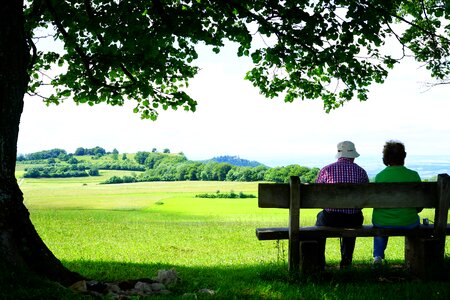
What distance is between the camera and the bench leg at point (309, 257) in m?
7.60

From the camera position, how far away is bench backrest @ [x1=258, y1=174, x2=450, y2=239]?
750 centimetres

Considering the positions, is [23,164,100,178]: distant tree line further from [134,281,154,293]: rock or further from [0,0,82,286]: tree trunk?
[134,281,154,293]: rock

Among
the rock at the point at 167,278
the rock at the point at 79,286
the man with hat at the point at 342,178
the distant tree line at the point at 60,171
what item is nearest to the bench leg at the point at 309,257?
the man with hat at the point at 342,178

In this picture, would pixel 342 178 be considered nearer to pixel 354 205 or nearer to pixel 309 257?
pixel 354 205

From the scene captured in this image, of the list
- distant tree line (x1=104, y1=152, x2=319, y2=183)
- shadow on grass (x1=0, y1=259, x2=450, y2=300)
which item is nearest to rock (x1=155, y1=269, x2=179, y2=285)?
shadow on grass (x1=0, y1=259, x2=450, y2=300)

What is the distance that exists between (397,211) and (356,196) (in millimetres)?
974

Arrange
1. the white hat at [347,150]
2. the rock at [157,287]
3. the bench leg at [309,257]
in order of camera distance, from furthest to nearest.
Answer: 1. the white hat at [347,150]
2. the bench leg at [309,257]
3. the rock at [157,287]

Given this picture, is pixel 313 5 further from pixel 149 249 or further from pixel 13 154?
pixel 149 249

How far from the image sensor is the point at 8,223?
7504mm

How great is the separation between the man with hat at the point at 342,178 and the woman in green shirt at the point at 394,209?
0.31 m

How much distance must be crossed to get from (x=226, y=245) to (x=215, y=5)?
9.62 metres

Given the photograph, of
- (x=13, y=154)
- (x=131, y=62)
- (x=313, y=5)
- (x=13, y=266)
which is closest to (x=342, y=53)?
(x=313, y=5)

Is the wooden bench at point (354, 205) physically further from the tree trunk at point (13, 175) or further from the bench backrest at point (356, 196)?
the tree trunk at point (13, 175)

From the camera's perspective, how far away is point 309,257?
7617mm
